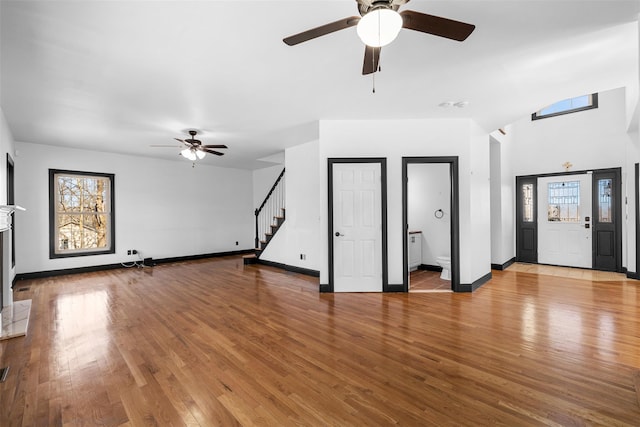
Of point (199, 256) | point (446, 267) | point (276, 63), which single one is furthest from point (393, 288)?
point (199, 256)

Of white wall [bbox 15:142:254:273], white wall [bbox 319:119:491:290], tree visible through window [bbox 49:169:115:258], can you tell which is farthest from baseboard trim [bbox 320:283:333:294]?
tree visible through window [bbox 49:169:115:258]

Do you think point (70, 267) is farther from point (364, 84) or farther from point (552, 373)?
point (552, 373)

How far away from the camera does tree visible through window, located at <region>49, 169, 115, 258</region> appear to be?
662 cm

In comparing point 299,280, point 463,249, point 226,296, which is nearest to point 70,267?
point 226,296

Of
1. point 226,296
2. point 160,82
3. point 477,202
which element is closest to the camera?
point 160,82

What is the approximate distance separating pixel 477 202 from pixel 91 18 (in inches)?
218

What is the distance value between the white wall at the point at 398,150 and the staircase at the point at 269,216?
9.38ft

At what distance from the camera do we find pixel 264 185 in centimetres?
984

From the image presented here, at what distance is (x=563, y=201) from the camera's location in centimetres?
681

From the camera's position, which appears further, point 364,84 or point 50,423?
point 364,84

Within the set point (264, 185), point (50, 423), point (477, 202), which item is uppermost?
point (264, 185)

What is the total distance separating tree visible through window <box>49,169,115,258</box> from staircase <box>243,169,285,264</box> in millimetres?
3545

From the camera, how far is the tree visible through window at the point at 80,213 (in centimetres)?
662

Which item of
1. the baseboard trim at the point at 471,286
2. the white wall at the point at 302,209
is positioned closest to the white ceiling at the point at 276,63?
the white wall at the point at 302,209
